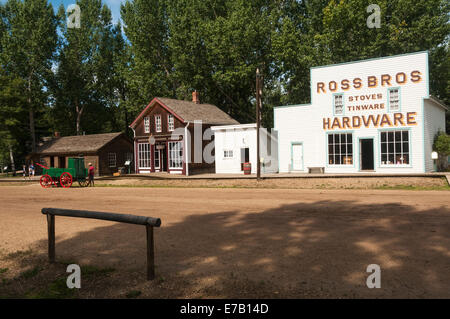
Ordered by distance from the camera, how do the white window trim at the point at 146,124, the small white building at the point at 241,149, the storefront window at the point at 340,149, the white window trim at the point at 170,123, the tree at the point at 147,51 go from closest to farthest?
the storefront window at the point at 340,149
the small white building at the point at 241,149
the white window trim at the point at 170,123
the white window trim at the point at 146,124
the tree at the point at 147,51

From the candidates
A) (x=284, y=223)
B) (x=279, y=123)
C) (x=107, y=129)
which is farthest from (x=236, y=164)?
(x=107, y=129)

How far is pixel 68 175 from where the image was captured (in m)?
24.4

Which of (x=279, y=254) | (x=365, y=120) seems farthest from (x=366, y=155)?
(x=279, y=254)

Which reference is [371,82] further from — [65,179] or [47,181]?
[47,181]

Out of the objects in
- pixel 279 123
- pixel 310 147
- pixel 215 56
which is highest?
pixel 215 56

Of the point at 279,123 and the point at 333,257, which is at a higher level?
the point at 279,123

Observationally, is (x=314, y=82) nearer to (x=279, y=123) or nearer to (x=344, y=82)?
(x=344, y=82)

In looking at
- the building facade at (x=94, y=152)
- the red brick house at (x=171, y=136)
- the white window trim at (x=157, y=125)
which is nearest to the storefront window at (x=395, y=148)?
the red brick house at (x=171, y=136)

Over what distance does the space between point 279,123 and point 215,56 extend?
1882 cm

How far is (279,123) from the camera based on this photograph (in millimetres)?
27703

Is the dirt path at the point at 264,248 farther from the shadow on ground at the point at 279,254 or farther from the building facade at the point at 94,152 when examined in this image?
the building facade at the point at 94,152

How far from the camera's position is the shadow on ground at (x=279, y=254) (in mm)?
5062

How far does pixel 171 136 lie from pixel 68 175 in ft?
37.5

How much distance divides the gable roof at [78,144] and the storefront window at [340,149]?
77.1 feet
